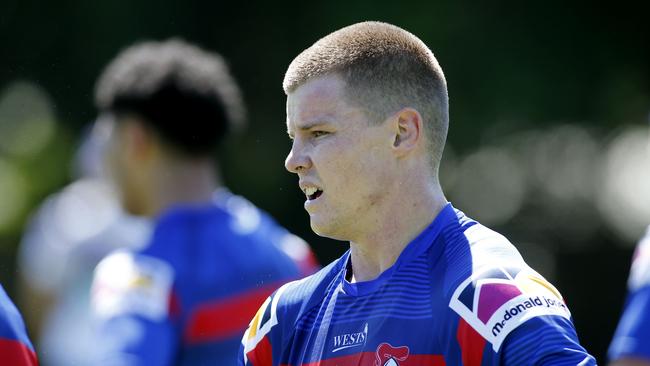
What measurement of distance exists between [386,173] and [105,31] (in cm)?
735

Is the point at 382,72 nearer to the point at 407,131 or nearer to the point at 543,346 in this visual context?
the point at 407,131

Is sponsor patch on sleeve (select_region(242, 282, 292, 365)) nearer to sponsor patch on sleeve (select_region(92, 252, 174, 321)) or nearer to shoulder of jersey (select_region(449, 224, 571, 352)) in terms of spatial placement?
shoulder of jersey (select_region(449, 224, 571, 352))

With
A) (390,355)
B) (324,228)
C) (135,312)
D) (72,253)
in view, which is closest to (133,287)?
(135,312)

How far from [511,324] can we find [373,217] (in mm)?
624

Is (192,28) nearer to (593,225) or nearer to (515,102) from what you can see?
(515,102)

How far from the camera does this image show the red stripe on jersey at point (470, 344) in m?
3.13

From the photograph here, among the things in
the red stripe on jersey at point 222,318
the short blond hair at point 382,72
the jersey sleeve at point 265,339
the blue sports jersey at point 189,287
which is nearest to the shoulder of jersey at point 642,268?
the blue sports jersey at point 189,287

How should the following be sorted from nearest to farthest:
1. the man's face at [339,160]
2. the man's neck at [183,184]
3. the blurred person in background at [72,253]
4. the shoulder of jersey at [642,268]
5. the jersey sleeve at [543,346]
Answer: the jersey sleeve at [543,346] < the man's face at [339,160] < the shoulder of jersey at [642,268] < the man's neck at [183,184] < the blurred person in background at [72,253]

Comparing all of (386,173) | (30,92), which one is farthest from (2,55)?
(386,173)

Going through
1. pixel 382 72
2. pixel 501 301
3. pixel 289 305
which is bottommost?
pixel 289 305

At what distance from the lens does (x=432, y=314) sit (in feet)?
10.7

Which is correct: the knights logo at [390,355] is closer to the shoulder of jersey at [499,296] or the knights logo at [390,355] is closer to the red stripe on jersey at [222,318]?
the shoulder of jersey at [499,296]

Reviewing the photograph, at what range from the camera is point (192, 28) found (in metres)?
10.7

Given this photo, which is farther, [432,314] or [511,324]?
[432,314]
